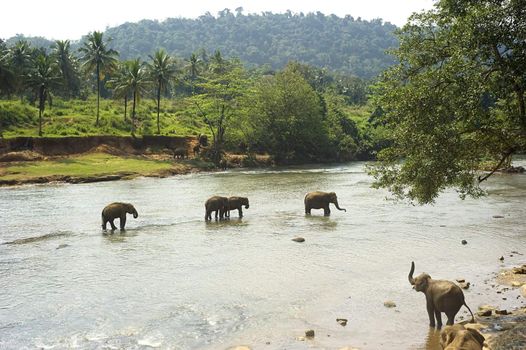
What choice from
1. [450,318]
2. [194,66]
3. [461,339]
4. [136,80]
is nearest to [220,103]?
[136,80]

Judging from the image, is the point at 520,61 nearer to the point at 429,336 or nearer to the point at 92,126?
the point at 429,336

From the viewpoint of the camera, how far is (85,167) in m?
49.3

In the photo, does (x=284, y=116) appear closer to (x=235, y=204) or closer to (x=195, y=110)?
(x=195, y=110)

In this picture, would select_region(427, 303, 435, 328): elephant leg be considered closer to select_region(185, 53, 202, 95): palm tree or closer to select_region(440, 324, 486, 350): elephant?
select_region(440, 324, 486, 350): elephant

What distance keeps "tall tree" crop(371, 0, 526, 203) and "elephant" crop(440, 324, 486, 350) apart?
233 inches

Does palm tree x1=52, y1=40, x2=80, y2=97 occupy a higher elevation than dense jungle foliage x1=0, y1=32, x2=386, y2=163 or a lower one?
higher

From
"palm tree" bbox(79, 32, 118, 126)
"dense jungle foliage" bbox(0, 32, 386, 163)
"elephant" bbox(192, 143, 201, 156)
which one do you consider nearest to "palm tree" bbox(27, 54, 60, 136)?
"dense jungle foliage" bbox(0, 32, 386, 163)

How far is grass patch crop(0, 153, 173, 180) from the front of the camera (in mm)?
45688

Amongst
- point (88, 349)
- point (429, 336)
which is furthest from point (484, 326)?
point (88, 349)

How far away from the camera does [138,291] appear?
14.2 meters

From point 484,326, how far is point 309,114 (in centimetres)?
6082

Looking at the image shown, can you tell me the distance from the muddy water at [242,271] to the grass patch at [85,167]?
15323 mm

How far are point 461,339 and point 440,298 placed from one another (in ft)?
8.12

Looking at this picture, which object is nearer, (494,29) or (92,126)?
(494,29)
